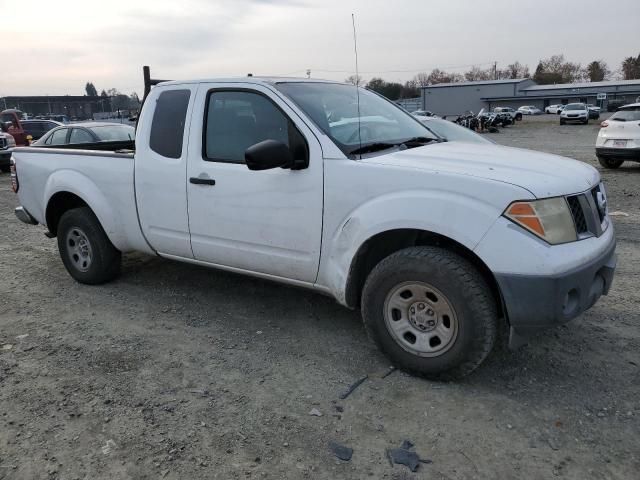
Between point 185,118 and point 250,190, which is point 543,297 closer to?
point 250,190

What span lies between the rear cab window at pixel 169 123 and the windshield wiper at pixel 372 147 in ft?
4.95

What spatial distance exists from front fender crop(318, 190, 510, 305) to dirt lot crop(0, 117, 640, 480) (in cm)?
68

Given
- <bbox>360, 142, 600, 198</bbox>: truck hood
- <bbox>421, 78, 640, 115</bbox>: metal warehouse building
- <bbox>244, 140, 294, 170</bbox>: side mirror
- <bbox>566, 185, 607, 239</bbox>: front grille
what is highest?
<bbox>421, 78, 640, 115</bbox>: metal warehouse building

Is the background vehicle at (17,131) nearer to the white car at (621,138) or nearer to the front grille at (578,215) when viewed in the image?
the white car at (621,138)

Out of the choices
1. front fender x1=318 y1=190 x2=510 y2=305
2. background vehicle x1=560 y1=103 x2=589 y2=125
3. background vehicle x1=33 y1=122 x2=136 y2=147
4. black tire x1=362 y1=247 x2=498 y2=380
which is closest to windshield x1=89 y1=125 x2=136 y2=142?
background vehicle x1=33 y1=122 x2=136 y2=147

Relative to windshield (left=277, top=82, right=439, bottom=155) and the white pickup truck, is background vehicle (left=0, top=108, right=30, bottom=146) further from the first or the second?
windshield (left=277, top=82, right=439, bottom=155)

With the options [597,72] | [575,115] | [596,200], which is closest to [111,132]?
[596,200]

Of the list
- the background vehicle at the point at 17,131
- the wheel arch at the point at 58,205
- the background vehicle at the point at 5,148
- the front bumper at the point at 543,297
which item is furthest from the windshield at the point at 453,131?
the background vehicle at the point at 17,131

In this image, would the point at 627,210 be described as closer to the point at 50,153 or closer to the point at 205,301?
the point at 205,301

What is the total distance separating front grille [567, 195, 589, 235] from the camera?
3133 millimetres

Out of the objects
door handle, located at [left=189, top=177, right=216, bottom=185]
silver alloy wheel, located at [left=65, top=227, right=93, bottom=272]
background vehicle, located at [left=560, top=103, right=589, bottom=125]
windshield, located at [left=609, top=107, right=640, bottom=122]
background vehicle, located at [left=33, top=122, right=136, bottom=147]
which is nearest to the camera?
door handle, located at [left=189, top=177, right=216, bottom=185]

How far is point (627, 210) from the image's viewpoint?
828cm

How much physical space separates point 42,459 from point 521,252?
8.83 feet

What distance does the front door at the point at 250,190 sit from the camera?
3688mm
